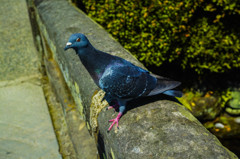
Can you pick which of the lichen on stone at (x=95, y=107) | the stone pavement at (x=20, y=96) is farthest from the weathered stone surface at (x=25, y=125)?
the lichen on stone at (x=95, y=107)

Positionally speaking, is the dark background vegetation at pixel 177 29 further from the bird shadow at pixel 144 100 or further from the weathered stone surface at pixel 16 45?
the bird shadow at pixel 144 100

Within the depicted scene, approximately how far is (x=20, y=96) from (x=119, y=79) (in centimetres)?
304

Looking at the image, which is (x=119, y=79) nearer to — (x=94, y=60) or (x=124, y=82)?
(x=124, y=82)

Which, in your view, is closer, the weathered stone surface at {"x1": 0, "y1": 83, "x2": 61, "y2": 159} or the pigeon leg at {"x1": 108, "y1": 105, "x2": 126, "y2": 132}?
the pigeon leg at {"x1": 108, "y1": 105, "x2": 126, "y2": 132}

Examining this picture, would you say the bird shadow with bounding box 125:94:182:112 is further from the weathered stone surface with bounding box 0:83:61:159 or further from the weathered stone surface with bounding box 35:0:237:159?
the weathered stone surface with bounding box 0:83:61:159

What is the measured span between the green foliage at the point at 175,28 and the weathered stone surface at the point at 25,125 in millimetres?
1922

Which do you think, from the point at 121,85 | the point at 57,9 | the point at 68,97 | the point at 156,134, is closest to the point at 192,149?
the point at 156,134

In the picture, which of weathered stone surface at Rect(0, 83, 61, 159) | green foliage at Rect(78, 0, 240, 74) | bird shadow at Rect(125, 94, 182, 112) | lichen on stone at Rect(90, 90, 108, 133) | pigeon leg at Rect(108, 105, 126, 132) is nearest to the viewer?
pigeon leg at Rect(108, 105, 126, 132)

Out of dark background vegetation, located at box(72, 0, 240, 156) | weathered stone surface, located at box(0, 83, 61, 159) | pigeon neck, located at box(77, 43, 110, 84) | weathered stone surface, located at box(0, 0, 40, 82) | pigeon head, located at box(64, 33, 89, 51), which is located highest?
pigeon head, located at box(64, 33, 89, 51)

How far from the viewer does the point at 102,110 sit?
1708mm

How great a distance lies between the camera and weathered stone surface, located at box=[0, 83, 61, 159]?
282 cm

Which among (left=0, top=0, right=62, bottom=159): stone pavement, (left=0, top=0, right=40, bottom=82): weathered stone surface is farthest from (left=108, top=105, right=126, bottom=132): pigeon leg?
(left=0, top=0, right=40, bottom=82): weathered stone surface

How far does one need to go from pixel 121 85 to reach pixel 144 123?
330 mm

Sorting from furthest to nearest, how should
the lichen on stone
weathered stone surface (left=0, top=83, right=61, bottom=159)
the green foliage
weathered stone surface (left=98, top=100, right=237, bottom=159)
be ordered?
the green foliage, weathered stone surface (left=0, top=83, right=61, bottom=159), the lichen on stone, weathered stone surface (left=98, top=100, right=237, bottom=159)
